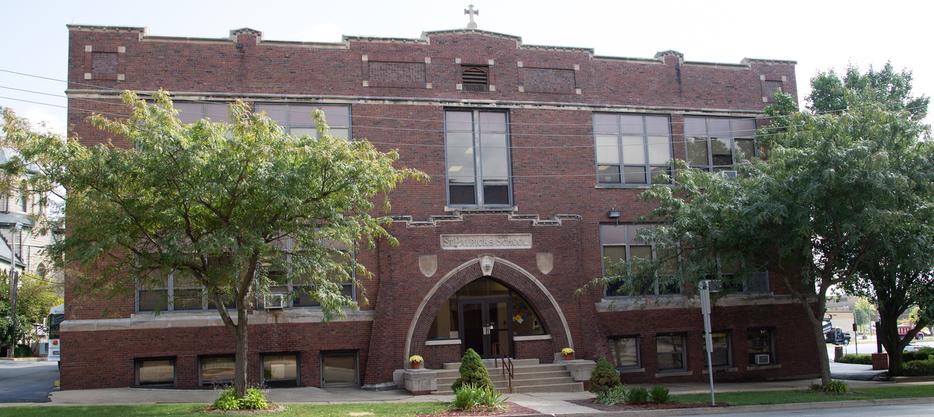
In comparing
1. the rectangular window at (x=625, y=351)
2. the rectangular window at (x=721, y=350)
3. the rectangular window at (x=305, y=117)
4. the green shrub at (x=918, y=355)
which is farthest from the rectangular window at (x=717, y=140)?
the rectangular window at (x=305, y=117)

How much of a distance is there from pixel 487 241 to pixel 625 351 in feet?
20.6

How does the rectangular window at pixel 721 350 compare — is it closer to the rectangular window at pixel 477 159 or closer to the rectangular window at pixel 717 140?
the rectangular window at pixel 717 140

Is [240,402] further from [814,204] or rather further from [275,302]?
[814,204]

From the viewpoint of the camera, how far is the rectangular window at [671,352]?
26609mm

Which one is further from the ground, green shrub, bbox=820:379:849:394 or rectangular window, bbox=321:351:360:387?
rectangular window, bbox=321:351:360:387

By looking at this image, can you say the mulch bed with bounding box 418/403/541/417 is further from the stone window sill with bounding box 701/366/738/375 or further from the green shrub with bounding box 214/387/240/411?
the stone window sill with bounding box 701/366/738/375

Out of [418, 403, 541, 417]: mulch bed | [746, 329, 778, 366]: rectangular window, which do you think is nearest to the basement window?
[418, 403, 541, 417]: mulch bed

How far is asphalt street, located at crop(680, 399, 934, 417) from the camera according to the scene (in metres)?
16.9

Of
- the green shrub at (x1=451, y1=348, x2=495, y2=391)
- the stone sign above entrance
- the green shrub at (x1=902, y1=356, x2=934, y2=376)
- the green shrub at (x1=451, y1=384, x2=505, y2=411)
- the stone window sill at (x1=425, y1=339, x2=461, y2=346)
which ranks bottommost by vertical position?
the green shrub at (x1=902, y1=356, x2=934, y2=376)

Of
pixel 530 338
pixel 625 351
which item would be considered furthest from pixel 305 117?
pixel 625 351

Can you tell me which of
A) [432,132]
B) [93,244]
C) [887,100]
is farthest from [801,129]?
[93,244]

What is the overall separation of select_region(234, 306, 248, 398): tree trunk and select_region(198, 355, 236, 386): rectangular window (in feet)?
18.2

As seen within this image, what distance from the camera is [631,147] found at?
89.0 feet

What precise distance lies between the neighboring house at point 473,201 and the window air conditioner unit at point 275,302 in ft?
1.23
